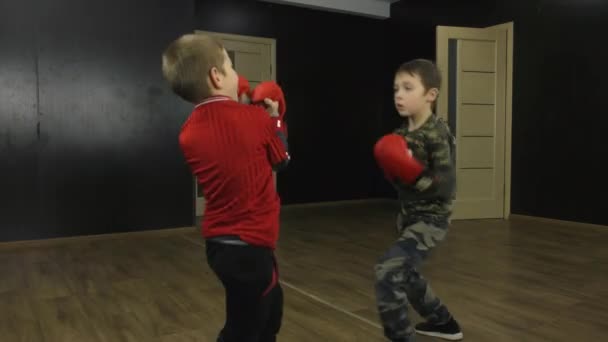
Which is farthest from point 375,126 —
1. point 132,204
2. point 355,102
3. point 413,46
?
point 132,204

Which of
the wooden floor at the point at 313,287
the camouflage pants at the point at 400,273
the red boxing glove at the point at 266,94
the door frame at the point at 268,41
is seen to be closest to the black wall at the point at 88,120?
the wooden floor at the point at 313,287

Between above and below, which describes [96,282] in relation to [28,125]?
below

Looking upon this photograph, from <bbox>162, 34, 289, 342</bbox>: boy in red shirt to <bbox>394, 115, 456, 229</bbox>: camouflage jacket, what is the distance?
68cm

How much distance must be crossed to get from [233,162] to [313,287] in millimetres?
1767

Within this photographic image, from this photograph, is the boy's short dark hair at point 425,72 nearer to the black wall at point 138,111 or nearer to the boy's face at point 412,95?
the boy's face at point 412,95

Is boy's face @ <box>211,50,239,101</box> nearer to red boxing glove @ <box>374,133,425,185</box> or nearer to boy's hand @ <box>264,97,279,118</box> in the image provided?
boy's hand @ <box>264,97,279,118</box>

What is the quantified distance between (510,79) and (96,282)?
→ 4428mm

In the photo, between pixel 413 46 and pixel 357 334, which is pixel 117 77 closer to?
pixel 357 334

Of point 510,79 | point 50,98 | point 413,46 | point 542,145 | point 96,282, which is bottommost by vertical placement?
point 96,282

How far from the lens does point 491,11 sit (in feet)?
18.1

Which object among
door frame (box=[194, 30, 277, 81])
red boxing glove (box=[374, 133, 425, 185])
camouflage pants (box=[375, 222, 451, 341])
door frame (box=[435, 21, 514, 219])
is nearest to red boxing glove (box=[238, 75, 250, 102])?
red boxing glove (box=[374, 133, 425, 185])

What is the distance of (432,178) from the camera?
5.51 ft

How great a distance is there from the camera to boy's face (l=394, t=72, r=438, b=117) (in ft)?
5.79

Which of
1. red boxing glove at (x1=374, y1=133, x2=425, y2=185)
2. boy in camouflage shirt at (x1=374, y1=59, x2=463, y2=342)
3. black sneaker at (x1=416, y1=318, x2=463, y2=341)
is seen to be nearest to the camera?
red boxing glove at (x1=374, y1=133, x2=425, y2=185)
